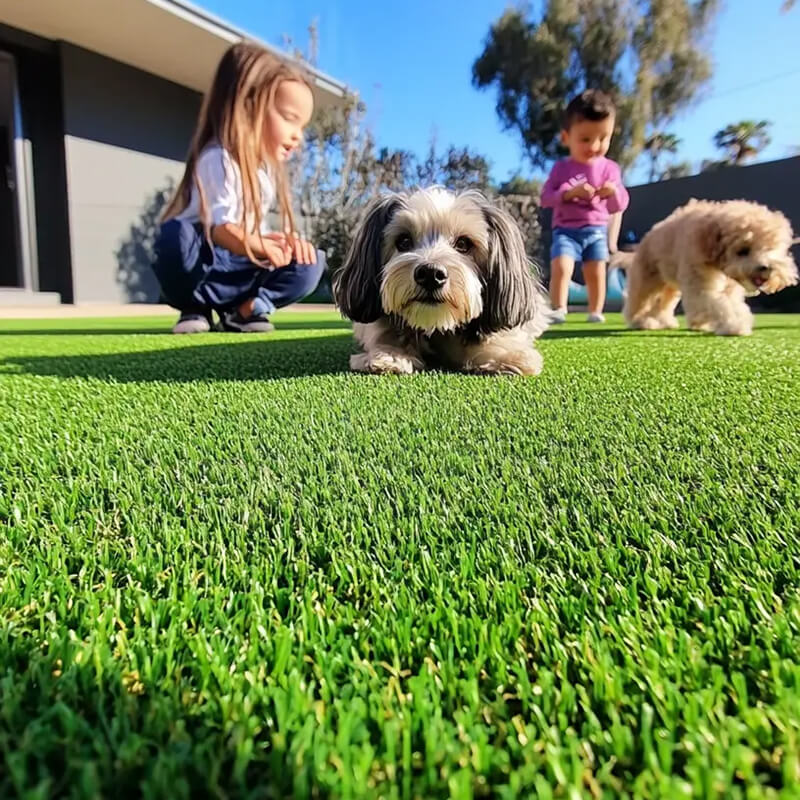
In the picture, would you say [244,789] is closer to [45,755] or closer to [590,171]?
[45,755]

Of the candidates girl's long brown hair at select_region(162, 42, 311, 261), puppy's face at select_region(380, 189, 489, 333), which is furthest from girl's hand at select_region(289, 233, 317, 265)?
puppy's face at select_region(380, 189, 489, 333)

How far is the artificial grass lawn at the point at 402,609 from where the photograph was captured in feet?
1.73

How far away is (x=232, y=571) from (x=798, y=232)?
1362cm

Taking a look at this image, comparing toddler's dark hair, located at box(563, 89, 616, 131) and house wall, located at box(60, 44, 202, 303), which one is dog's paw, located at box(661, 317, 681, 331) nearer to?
toddler's dark hair, located at box(563, 89, 616, 131)

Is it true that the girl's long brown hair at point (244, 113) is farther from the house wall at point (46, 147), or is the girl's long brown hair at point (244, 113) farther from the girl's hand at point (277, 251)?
the house wall at point (46, 147)

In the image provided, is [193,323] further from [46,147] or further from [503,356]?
[46,147]

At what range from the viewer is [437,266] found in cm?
251

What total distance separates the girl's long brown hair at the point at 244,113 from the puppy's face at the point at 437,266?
77.9 inches

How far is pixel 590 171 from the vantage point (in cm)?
624

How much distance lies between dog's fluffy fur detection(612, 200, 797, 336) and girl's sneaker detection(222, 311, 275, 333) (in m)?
3.20

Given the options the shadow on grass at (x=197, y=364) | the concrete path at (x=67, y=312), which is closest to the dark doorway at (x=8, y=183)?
the concrete path at (x=67, y=312)

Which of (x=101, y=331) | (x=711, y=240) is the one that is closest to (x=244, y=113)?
(x=101, y=331)

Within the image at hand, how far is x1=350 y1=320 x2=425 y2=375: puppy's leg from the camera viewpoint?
268cm

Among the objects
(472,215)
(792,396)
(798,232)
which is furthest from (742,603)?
(798,232)
